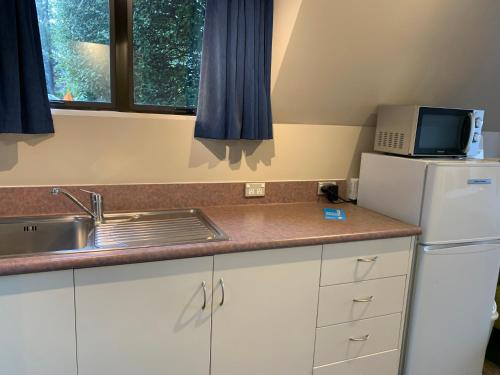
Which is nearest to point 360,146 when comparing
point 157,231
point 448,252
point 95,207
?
point 448,252

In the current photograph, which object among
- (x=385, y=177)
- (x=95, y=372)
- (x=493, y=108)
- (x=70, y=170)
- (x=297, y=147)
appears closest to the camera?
(x=95, y=372)

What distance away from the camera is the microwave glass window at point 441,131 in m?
2.04

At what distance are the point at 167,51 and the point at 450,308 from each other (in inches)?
77.9

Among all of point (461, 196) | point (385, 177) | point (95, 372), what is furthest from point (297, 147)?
point (95, 372)

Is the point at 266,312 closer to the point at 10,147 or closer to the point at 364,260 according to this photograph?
the point at 364,260

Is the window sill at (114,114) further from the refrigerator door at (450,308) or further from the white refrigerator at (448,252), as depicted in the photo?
the refrigerator door at (450,308)

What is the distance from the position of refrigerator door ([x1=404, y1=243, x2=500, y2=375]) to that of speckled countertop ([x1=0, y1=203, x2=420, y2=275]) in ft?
0.83

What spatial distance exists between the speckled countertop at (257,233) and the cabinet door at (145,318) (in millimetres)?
49

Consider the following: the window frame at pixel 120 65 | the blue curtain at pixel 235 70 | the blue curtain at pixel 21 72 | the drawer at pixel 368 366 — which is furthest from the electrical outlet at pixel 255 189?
the blue curtain at pixel 21 72

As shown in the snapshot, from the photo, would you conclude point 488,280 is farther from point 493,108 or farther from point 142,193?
point 142,193

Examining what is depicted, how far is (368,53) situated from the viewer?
2111 millimetres

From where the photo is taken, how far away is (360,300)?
6.01 ft

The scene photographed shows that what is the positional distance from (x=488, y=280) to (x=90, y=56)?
2350 mm

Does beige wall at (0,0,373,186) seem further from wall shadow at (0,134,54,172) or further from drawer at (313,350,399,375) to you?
drawer at (313,350,399,375)
